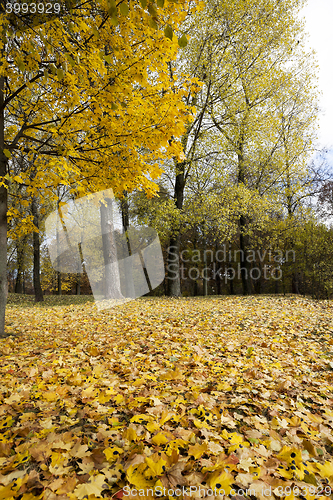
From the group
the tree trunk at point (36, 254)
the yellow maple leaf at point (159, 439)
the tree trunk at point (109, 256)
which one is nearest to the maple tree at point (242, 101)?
the tree trunk at point (109, 256)

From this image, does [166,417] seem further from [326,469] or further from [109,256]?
[109,256]

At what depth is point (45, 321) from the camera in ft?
21.9

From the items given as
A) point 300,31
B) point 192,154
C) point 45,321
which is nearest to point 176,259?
point 192,154

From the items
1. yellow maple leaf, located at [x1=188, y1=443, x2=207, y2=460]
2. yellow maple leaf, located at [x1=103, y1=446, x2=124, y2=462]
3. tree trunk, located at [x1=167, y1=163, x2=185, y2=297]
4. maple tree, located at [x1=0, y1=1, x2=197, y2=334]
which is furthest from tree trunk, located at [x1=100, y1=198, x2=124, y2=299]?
yellow maple leaf, located at [x1=188, y1=443, x2=207, y2=460]

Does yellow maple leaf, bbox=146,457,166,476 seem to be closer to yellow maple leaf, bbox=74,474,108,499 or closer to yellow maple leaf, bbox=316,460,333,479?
yellow maple leaf, bbox=74,474,108,499

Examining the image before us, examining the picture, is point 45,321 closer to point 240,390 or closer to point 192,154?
point 240,390

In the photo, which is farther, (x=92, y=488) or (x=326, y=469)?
(x=326, y=469)

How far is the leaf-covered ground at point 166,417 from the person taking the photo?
5.16ft

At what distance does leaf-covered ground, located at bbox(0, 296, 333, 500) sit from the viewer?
157 cm

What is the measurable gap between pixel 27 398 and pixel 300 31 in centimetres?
1792

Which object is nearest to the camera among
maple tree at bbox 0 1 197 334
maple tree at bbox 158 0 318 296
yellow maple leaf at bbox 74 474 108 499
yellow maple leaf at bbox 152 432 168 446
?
yellow maple leaf at bbox 74 474 108 499

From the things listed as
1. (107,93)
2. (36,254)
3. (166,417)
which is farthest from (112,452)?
(36,254)

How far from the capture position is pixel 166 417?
2.19 m

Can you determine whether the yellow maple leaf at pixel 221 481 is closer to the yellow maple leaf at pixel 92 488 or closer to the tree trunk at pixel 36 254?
the yellow maple leaf at pixel 92 488
